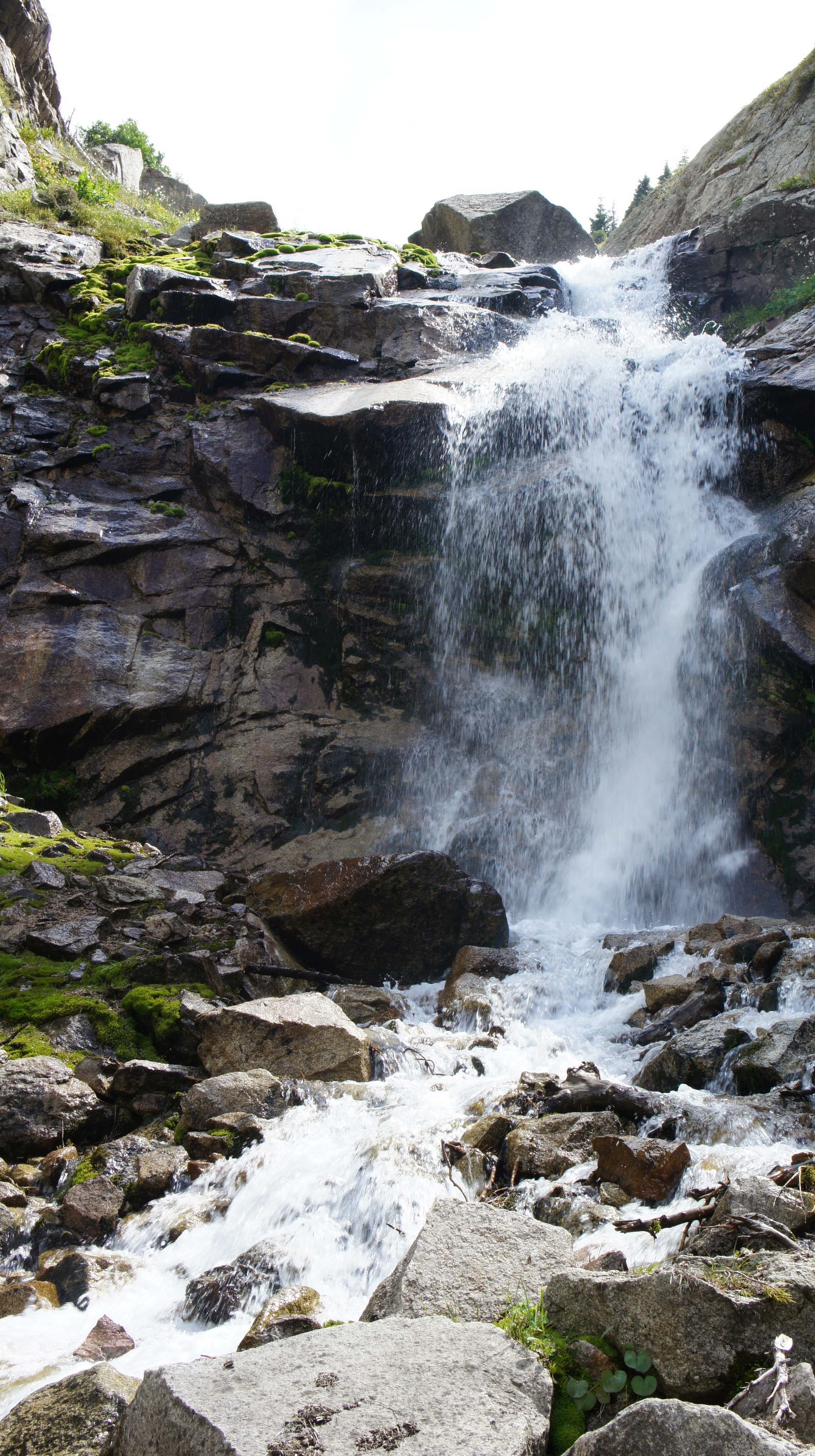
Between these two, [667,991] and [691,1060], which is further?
[667,991]

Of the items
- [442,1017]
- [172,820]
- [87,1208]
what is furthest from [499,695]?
[87,1208]

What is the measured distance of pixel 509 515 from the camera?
1457 cm

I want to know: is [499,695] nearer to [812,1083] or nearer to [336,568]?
[336,568]

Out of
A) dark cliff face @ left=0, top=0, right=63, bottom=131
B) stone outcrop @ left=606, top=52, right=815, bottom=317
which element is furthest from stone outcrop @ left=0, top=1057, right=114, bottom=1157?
dark cliff face @ left=0, top=0, right=63, bottom=131

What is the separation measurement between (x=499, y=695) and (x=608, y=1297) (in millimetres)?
12255

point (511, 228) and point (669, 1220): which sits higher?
point (511, 228)

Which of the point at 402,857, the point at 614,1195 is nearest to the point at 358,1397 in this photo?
the point at 614,1195

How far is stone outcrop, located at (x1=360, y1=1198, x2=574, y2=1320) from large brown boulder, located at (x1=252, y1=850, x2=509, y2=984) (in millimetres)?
A: 6478

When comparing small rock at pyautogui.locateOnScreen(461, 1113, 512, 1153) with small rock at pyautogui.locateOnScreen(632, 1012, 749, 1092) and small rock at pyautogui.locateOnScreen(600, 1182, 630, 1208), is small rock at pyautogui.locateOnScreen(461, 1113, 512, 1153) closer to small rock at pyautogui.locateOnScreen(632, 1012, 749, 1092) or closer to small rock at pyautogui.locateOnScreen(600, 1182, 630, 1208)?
small rock at pyautogui.locateOnScreen(600, 1182, 630, 1208)

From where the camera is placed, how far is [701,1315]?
2164 millimetres

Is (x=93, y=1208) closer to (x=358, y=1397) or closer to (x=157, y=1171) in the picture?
(x=157, y=1171)

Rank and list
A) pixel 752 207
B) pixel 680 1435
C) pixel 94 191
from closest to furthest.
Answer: pixel 680 1435 → pixel 752 207 → pixel 94 191

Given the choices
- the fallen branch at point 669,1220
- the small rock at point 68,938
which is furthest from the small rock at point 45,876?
the fallen branch at point 669,1220

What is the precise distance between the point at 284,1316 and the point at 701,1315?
1.88 metres
